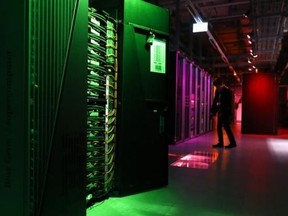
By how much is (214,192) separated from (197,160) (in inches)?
77.7

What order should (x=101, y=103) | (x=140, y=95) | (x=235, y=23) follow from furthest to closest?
(x=235, y=23), (x=140, y=95), (x=101, y=103)

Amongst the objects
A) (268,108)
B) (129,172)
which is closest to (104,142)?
(129,172)

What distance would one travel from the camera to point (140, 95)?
338 centimetres

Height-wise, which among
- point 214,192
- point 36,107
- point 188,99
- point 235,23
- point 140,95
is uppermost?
point 235,23

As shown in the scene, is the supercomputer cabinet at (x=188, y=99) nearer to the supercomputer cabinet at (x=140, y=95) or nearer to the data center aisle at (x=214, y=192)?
the data center aisle at (x=214, y=192)

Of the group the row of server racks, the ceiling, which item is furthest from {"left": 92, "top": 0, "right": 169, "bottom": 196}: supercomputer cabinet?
the row of server racks

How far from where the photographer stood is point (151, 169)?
11.6 ft

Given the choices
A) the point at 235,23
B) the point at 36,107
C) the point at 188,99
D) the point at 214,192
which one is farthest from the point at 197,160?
the point at 235,23

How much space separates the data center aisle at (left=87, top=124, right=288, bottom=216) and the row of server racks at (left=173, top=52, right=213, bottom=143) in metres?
2.53

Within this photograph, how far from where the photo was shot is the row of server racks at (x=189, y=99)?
7820 millimetres

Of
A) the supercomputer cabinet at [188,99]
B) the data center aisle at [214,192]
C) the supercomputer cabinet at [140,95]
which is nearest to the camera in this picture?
the data center aisle at [214,192]

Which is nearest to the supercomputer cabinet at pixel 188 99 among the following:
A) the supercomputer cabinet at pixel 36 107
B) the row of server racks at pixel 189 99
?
the row of server racks at pixel 189 99

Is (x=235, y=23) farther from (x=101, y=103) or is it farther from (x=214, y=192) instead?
(x=101, y=103)

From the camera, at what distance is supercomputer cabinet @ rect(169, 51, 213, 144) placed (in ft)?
25.0
